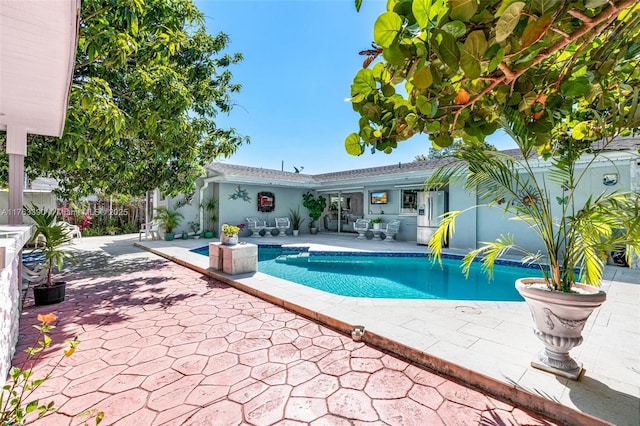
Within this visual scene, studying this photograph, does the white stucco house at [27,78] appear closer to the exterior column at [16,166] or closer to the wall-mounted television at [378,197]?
the exterior column at [16,166]

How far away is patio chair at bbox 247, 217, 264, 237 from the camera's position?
14.4 metres

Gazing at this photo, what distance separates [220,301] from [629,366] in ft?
17.3

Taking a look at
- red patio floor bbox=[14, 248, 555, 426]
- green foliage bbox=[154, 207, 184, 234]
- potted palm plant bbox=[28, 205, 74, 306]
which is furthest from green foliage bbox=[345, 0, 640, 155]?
green foliage bbox=[154, 207, 184, 234]

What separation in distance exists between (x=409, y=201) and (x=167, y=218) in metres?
11.1

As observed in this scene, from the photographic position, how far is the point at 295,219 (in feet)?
53.2

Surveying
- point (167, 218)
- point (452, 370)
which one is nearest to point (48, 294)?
point (452, 370)

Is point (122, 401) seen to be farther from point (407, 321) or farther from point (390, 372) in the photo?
point (407, 321)

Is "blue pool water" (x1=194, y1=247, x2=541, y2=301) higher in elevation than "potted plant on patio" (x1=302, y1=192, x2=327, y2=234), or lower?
lower

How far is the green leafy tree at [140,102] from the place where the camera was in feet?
12.2

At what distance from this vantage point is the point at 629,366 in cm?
277

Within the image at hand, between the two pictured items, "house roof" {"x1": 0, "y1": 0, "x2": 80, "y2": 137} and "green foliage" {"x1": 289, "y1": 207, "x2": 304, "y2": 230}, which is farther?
"green foliage" {"x1": 289, "y1": 207, "x2": 304, "y2": 230}

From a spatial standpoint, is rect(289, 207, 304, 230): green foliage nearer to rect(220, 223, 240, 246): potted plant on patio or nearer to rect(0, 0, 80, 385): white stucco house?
rect(220, 223, 240, 246): potted plant on patio

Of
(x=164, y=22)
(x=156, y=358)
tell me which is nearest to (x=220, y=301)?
(x=156, y=358)

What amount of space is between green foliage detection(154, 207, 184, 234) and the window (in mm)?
10621
